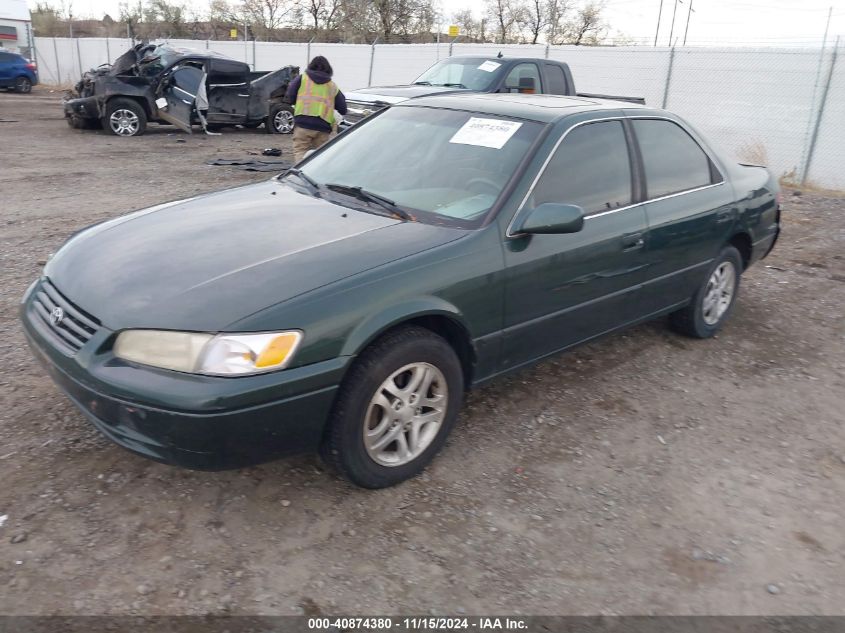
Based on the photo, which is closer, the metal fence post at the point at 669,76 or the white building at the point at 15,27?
the metal fence post at the point at 669,76

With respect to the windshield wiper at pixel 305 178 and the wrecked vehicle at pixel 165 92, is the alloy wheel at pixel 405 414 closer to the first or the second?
the windshield wiper at pixel 305 178

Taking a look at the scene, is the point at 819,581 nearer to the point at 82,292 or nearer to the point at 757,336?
the point at 757,336

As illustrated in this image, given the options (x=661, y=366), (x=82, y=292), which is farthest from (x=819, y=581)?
(x=82, y=292)

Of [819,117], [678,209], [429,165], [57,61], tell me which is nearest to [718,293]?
[678,209]

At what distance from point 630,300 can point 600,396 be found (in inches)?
23.4

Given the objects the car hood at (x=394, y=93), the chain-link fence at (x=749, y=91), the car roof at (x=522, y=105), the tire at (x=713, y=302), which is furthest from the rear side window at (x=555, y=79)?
the car roof at (x=522, y=105)

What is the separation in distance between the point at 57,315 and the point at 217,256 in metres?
0.70

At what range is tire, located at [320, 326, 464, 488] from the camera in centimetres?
281

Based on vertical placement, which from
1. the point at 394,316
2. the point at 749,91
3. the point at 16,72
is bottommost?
the point at 16,72

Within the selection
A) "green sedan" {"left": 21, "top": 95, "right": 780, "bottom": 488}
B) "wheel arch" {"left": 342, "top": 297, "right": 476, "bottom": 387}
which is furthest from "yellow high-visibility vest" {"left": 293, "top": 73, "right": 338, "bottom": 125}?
"wheel arch" {"left": 342, "top": 297, "right": 476, "bottom": 387}

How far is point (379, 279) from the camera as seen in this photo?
2.85m

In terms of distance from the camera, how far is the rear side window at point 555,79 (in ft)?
35.9

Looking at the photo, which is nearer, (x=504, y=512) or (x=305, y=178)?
(x=504, y=512)

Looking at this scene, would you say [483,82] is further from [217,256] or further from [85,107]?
[85,107]
